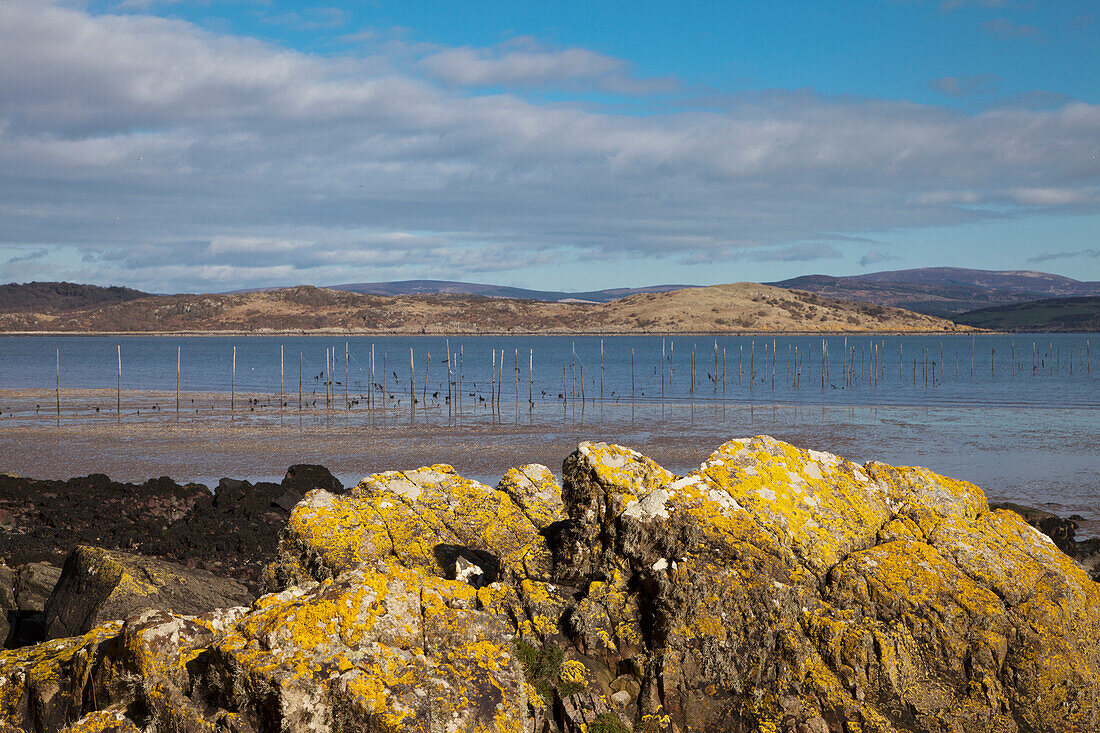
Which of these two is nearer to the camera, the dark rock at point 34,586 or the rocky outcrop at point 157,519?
the dark rock at point 34,586

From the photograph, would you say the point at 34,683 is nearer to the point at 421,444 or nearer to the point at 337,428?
the point at 421,444

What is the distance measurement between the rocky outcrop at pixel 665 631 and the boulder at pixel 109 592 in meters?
2.63

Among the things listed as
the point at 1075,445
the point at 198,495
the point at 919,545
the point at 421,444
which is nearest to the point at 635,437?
the point at 421,444

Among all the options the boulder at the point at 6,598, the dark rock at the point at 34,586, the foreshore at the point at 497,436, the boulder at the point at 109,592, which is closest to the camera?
the boulder at the point at 109,592

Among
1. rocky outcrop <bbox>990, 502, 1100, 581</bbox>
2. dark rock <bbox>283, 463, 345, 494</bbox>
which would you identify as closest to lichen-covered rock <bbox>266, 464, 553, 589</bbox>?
rocky outcrop <bbox>990, 502, 1100, 581</bbox>

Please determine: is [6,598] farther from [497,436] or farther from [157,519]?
[497,436]

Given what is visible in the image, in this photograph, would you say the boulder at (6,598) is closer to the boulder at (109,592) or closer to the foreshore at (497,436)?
the boulder at (109,592)

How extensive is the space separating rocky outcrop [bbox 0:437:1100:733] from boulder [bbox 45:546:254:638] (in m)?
2.63

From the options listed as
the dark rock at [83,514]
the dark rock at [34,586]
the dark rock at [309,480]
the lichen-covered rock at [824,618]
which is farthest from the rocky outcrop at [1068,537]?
the dark rock at [83,514]

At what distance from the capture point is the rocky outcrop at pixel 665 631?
5.30 metres

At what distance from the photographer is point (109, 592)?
9562 mm

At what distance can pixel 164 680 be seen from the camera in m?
5.39

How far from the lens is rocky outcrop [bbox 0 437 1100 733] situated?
17.4 ft

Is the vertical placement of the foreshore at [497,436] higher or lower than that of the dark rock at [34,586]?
lower
